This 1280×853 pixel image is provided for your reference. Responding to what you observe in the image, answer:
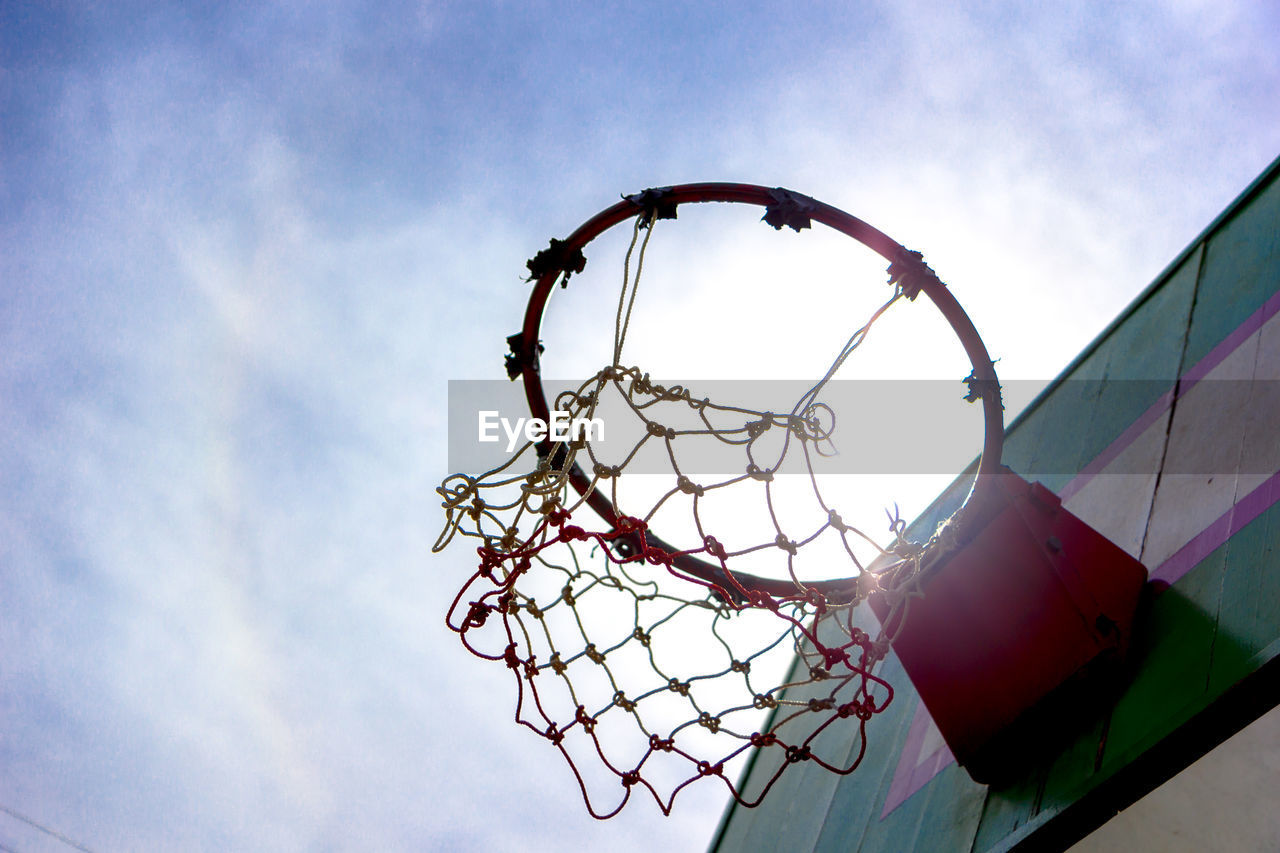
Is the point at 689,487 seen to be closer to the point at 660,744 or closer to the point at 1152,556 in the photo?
the point at 660,744

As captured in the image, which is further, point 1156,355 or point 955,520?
point 1156,355

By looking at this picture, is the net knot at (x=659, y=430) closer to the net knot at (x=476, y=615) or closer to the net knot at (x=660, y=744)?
the net knot at (x=476, y=615)

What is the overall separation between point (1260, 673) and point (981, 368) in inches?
36.5

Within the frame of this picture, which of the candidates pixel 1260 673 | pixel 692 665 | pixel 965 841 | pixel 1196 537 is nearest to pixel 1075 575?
pixel 1196 537

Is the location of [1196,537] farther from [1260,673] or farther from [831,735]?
[831,735]

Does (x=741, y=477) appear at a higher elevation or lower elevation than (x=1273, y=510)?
higher

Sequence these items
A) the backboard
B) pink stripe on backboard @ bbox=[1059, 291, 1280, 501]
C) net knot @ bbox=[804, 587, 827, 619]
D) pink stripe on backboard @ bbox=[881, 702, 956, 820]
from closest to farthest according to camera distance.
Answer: the backboard → net knot @ bbox=[804, 587, 827, 619] → pink stripe on backboard @ bbox=[1059, 291, 1280, 501] → pink stripe on backboard @ bbox=[881, 702, 956, 820]

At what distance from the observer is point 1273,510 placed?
203cm

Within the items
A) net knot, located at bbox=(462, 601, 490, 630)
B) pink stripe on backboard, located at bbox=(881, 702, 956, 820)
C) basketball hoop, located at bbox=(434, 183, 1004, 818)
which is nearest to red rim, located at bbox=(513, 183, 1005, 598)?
basketball hoop, located at bbox=(434, 183, 1004, 818)

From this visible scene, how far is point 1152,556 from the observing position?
7.73 feet

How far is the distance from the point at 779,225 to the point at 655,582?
0.95 m

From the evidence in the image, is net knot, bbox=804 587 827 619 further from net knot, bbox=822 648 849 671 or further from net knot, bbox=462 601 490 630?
net knot, bbox=462 601 490 630

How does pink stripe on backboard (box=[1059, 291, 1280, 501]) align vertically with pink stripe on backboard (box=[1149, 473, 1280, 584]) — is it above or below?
above

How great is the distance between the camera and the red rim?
2.38 m
